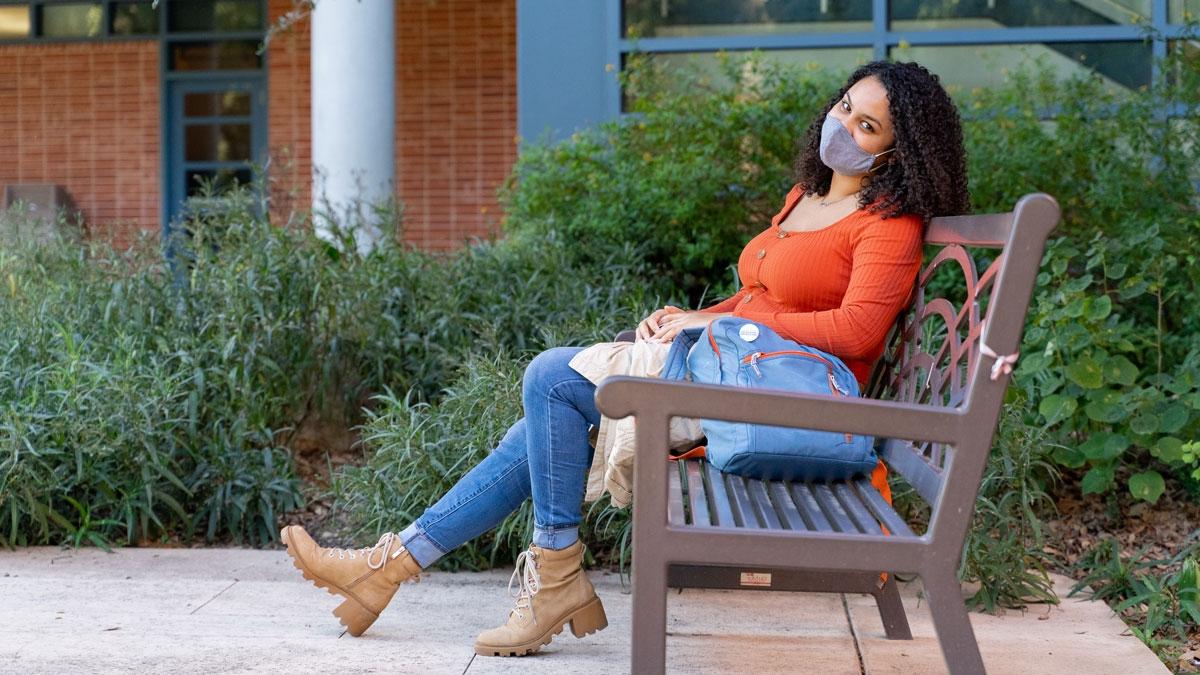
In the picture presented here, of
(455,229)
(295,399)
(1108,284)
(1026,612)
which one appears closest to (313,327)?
(295,399)

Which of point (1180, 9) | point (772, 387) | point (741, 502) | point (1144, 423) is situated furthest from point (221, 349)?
point (1180, 9)

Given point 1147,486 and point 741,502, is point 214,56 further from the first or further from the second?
point 741,502

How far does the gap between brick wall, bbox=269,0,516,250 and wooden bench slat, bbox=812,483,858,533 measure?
8.79m

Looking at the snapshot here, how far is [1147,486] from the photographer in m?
4.33

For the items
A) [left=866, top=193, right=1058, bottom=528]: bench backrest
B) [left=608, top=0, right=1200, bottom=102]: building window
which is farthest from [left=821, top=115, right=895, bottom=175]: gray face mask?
[left=608, top=0, right=1200, bottom=102]: building window

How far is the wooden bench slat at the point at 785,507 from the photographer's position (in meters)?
2.25

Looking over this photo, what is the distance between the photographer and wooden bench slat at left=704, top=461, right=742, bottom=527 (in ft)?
7.33

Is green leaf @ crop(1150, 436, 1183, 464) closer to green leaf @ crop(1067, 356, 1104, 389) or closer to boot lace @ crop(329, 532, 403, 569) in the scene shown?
green leaf @ crop(1067, 356, 1104, 389)

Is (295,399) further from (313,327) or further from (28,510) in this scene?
(28,510)

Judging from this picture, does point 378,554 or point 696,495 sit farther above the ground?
point 696,495

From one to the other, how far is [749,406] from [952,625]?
502 mm

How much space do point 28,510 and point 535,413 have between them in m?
1.98

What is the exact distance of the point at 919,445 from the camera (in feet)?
9.16

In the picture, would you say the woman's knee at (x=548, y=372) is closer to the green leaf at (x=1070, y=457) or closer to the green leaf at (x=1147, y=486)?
the green leaf at (x=1070, y=457)
